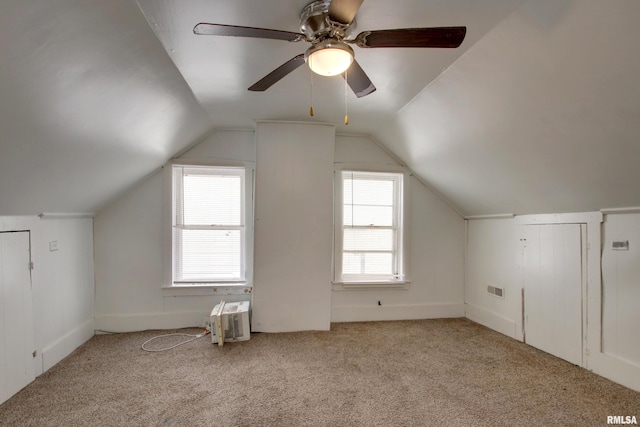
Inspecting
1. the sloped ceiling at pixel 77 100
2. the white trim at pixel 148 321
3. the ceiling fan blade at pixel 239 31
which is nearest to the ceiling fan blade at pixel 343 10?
the ceiling fan blade at pixel 239 31

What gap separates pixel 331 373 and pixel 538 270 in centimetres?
222

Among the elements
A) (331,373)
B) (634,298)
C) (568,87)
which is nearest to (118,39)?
(568,87)

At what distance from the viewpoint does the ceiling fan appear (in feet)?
4.00

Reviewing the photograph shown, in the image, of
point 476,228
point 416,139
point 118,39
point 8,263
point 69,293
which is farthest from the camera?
point 476,228

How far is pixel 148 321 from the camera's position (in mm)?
3203

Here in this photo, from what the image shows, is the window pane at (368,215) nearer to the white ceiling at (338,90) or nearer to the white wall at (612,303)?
the white ceiling at (338,90)

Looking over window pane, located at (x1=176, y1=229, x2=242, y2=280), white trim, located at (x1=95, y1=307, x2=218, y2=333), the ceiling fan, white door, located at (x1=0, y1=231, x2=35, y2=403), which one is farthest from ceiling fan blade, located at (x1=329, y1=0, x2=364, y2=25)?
white trim, located at (x1=95, y1=307, x2=218, y2=333)

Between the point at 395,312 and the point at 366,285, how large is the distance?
514 mm

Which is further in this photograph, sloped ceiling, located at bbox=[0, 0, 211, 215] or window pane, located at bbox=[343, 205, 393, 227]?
window pane, located at bbox=[343, 205, 393, 227]

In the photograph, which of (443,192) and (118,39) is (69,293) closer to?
(118,39)

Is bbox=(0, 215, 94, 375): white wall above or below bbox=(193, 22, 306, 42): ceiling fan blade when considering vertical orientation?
below

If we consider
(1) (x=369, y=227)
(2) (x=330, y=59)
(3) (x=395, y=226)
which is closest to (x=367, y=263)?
(1) (x=369, y=227)

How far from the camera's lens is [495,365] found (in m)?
2.46

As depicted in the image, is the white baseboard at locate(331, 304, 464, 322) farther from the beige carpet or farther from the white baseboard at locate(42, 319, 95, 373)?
the white baseboard at locate(42, 319, 95, 373)
